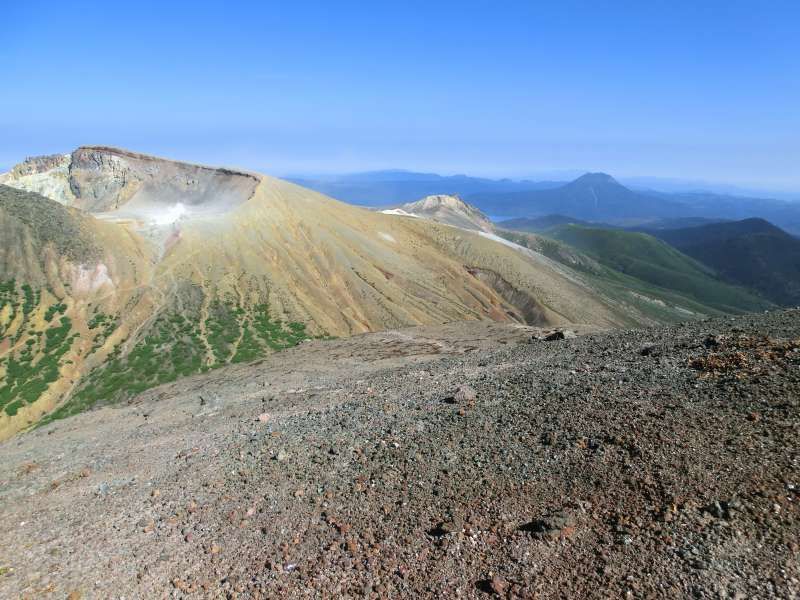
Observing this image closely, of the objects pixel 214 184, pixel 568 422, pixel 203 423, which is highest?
pixel 214 184

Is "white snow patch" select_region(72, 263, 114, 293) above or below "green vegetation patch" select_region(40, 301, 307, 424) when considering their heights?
above

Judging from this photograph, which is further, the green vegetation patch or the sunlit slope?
the sunlit slope

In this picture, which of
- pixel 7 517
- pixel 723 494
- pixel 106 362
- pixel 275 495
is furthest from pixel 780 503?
pixel 106 362

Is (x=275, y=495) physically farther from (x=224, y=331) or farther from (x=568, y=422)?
(x=224, y=331)

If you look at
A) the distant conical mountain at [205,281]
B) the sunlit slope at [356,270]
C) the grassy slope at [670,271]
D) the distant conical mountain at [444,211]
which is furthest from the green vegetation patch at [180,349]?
the distant conical mountain at [444,211]

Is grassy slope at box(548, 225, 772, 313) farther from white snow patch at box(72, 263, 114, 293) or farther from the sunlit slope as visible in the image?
white snow patch at box(72, 263, 114, 293)

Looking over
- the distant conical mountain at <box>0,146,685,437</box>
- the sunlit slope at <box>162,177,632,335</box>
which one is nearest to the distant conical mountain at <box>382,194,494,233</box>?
the distant conical mountain at <box>0,146,685,437</box>
